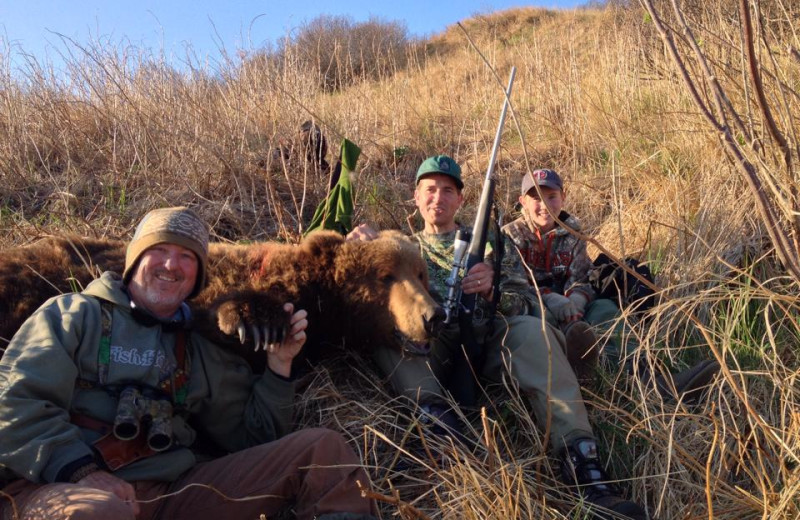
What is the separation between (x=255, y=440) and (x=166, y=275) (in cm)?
86

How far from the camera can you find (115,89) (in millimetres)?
7129

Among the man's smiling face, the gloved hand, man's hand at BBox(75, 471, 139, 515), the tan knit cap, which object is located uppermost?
the tan knit cap

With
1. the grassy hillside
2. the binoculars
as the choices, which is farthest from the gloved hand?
the binoculars

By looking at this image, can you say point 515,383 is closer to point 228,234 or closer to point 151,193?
point 228,234

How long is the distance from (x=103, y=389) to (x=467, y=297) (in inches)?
75.5

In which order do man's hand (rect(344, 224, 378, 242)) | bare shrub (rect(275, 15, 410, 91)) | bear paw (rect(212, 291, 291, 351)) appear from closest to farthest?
bear paw (rect(212, 291, 291, 351)) < man's hand (rect(344, 224, 378, 242)) < bare shrub (rect(275, 15, 410, 91))

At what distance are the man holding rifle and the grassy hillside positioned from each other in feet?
0.48

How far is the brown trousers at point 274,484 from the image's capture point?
2.68 meters

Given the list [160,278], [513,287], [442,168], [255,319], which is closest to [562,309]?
[513,287]

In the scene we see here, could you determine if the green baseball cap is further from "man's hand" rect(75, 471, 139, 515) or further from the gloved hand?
"man's hand" rect(75, 471, 139, 515)

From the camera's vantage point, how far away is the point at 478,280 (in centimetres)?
373

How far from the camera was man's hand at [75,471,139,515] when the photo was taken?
2.33 meters

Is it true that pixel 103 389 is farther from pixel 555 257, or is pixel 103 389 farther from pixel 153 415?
pixel 555 257

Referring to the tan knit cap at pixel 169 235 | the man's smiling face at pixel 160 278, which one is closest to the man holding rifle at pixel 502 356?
the tan knit cap at pixel 169 235
